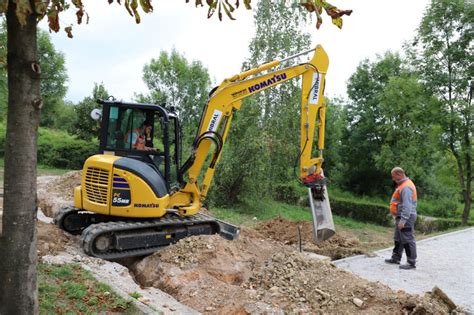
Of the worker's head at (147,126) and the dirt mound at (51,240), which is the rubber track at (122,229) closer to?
the dirt mound at (51,240)

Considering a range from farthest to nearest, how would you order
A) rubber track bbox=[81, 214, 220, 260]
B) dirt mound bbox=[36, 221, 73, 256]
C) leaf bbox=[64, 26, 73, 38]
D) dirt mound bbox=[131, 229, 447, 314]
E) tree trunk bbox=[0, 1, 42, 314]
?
rubber track bbox=[81, 214, 220, 260]
dirt mound bbox=[36, 221, 73, 256]
dirt mound bbox=[131, 229, 447, 314]
leaf bbox=[64, 26, 73, 38]
tree trunk bbox=[0, 1, 42, 314]

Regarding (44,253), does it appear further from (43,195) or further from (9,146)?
(43,195)

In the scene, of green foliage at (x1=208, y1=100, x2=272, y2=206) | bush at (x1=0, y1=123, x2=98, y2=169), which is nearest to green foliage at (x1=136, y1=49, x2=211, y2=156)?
bush at (x1=0, y1=123, x2=98, y2=169)

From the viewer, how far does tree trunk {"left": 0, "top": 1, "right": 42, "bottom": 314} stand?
3.01 metres

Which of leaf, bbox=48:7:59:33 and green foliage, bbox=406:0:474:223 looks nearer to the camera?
leaf, bbox=48:7:59:33

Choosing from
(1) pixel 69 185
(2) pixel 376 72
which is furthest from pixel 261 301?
(2) pixel 376 72

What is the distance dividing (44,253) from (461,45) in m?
14.6

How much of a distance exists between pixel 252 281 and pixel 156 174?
2.48m

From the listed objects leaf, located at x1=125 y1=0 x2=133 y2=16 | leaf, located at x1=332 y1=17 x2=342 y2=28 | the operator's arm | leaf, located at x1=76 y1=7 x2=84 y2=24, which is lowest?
the operator's arm

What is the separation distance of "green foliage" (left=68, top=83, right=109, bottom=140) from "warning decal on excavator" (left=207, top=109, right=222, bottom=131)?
17620mm

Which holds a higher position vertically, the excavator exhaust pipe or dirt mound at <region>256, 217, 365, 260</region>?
the excavator exhaust pipe

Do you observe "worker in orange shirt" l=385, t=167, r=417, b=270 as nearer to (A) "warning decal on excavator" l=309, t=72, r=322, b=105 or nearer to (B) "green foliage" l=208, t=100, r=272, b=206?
(A) "warning decal on excavator" l=309, t=72, r=322, b=105

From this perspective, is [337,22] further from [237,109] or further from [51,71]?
[51,71]

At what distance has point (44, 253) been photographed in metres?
5.96
